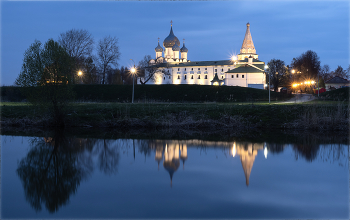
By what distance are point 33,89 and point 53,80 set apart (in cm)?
133

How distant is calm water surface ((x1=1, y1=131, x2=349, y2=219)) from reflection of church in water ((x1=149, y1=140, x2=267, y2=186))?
36 mm

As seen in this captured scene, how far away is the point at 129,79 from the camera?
102812 mm

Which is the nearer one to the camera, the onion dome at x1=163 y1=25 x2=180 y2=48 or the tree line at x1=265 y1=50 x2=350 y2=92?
the tree line at x1=265 y1=50 x2=350 y2=92

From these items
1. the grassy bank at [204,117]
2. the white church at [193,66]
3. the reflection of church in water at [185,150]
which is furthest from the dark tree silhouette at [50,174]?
the white church at [193,66]

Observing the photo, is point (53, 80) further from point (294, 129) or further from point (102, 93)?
point (102, 93)

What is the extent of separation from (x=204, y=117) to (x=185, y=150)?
8.26m

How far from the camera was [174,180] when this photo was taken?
9.66m

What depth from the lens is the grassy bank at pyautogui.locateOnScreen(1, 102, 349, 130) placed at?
20.8 m

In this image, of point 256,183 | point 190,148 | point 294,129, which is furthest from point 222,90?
point 256,183

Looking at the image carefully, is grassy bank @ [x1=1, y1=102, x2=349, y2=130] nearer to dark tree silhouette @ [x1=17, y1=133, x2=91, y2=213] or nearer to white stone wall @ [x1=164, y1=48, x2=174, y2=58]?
dark tree silhouette @ [x1=17, y1=133, x2=91, y2=213]

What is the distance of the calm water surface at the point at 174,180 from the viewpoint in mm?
7312

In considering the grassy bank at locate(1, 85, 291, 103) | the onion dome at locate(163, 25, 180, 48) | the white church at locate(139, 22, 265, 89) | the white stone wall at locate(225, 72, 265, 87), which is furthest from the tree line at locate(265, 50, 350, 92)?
the onion dome at locate(163, 25, 180, 48)

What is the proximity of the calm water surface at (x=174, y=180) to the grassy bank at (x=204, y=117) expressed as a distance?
18.2 feet

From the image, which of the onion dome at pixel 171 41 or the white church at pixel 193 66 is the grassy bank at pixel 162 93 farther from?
the onion dome at pixel 171 41
